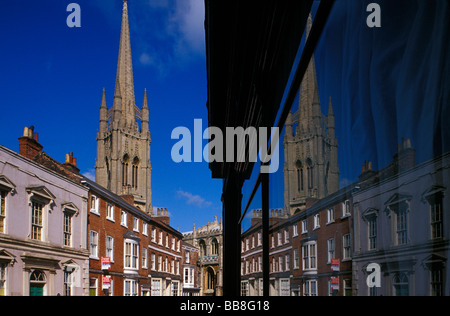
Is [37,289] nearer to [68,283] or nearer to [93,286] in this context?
[68,283]

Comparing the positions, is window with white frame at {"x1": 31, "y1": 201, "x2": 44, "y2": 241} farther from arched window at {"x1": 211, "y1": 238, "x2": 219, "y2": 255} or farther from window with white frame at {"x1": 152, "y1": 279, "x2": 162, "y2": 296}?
arched window at {"x1": 211, "y1": 238, "x2": 219, "y2": 255}

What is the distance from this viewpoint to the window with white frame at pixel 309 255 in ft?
4.17

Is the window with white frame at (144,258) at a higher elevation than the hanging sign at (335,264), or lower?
lower

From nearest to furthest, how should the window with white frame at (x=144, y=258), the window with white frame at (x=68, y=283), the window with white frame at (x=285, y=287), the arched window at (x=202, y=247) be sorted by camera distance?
the window with white frame at (x=285, y=287) → the window with white frame at (x=68, y=283) → the window with white frame at (x=144, y=258) → the arched window at (x=202, y=247)

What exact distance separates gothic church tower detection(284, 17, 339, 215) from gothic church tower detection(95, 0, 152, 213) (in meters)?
69.0

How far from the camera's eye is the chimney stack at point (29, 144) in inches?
942

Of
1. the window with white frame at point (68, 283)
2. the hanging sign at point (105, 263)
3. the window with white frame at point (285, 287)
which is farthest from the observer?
the hanging sign at point (105, 263)

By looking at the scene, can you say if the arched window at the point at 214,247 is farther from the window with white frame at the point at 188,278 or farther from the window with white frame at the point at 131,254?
the window with white frame at the point at 131,254

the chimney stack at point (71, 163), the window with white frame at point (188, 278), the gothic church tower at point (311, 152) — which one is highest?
the chimney stack at point (71, 163)

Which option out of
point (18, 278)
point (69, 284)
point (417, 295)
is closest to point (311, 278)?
point (417, 295)

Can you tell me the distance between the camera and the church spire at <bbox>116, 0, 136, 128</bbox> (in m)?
80.0

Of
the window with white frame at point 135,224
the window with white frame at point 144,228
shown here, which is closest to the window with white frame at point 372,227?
the window with white frame at point 135,224

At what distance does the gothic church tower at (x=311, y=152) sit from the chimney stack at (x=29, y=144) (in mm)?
24581

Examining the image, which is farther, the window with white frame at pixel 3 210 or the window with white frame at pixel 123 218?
the window with white frame at pixel 123 218
